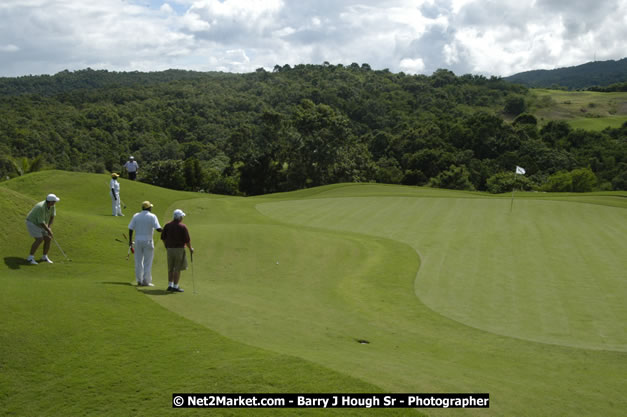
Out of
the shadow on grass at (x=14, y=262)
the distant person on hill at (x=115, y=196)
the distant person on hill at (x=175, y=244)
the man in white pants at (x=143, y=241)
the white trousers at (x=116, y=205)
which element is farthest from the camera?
the white trousers at (x=116, y=205)

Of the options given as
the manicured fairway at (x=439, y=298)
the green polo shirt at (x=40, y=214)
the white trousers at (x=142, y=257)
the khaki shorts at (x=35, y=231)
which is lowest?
the manicured fairway at (x=439, y=298)

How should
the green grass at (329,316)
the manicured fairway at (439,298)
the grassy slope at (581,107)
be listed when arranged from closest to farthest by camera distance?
the green grass at (329,316)
the manicured fairway at (439,298)
the grassy slope at (581,107)

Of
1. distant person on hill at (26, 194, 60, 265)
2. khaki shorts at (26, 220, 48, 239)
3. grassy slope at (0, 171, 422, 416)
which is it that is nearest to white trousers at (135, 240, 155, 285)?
grassy slope at (0, 171, 422, 416)

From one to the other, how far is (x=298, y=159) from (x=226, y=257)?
5571 cm

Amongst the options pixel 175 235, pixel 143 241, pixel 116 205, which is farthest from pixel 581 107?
pixel 143 241

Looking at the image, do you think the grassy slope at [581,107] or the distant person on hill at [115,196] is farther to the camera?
the grassy slope at [581,107]

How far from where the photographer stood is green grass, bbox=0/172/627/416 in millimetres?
6605

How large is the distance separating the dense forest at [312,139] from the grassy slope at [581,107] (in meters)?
9.67

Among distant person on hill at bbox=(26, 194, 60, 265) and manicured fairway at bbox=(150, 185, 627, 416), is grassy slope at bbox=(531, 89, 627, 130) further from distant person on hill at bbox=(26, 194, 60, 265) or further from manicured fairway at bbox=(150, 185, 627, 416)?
distant person on hill at bbox=(26, 194, 60, 265)

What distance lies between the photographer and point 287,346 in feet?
27.7

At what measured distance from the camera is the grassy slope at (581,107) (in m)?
142

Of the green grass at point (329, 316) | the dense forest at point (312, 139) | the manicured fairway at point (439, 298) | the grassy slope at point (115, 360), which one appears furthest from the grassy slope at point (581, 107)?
the grassy slope at point (115, 360)

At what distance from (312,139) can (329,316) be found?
59.7 m

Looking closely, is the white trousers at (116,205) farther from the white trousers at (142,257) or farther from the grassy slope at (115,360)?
the grassy slope at (115,360)
